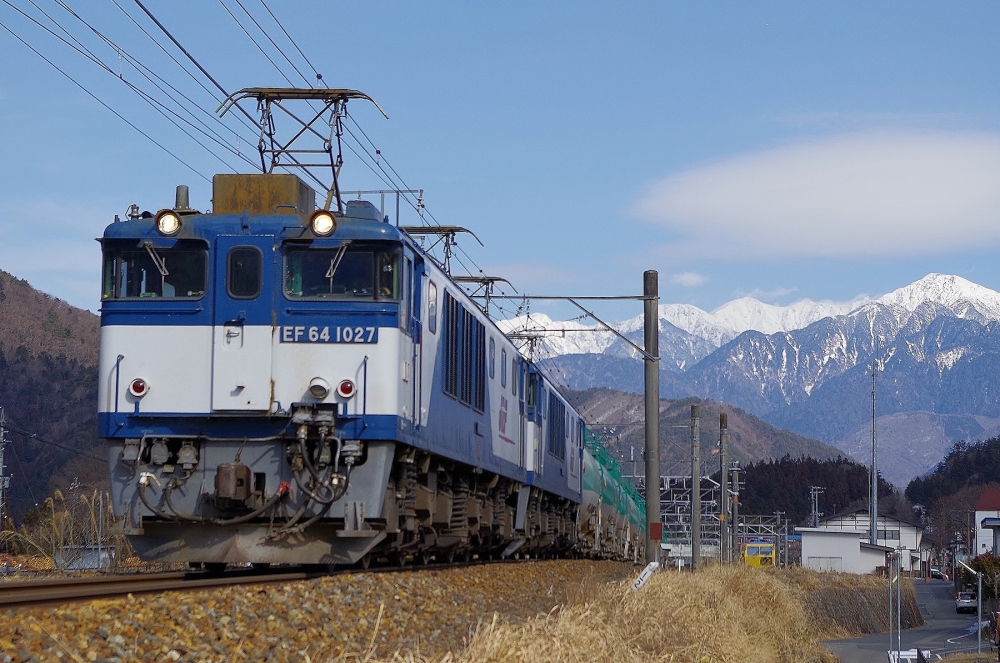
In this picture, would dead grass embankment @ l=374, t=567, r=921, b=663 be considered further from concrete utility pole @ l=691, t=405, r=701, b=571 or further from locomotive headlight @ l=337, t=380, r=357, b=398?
concrete utility pole @ l=691, t=405, r=701, b=571

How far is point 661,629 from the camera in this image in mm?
13172

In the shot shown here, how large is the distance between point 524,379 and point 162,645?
1772 centimetres

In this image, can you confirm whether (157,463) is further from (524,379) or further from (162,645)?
(524,379)

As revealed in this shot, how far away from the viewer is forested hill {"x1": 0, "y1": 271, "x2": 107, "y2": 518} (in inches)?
3369

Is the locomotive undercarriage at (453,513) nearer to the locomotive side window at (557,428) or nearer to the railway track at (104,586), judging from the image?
the railway track at (104,586)

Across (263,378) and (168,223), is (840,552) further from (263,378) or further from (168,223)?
(168,223)

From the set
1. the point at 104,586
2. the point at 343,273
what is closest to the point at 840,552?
the point at 343,273

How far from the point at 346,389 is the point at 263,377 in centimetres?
87

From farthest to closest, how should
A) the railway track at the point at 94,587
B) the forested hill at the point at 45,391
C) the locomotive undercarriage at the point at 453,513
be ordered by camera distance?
the forested hill at the point at 45,391
the locomotive undercarriage at the point at 453,513
the railway track at the point at 94,587

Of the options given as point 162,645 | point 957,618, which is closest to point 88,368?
point 957,618

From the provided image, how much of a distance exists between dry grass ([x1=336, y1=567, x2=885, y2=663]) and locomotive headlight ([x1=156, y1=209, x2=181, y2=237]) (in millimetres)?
5676

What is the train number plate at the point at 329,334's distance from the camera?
44.5 ft

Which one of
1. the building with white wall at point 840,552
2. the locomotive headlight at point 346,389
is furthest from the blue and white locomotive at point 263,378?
the building with white wall at point 840,552

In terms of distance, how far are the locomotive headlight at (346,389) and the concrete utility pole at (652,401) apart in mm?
13057
